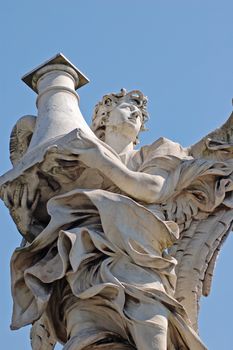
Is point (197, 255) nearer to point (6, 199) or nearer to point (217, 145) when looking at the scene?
point (217, 145)

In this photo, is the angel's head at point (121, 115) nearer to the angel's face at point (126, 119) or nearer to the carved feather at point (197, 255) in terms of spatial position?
the angel's face at point (126, 119)

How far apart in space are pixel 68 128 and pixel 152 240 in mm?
1448

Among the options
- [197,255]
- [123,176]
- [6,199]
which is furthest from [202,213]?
[6,199]

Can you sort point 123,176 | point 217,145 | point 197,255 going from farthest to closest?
A: point 217,145 < point 197,255 < point 123,176

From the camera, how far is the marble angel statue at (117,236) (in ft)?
37.7

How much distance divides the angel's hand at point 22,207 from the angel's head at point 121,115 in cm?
115

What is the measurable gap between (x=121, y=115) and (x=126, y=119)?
2.7 inches

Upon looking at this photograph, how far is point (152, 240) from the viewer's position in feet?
39.0

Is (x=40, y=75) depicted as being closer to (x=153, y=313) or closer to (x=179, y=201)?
(x=179, y=201)

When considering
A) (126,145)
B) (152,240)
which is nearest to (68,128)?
(126,145)

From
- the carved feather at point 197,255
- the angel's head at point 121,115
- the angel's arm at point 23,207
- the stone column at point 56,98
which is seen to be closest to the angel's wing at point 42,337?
the angel's arm at point 23,207

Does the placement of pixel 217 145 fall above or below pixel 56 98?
below

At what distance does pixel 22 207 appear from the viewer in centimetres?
1232

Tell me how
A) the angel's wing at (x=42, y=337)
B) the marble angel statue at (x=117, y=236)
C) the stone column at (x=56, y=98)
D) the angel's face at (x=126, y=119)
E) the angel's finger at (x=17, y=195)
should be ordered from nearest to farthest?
the marble angel statue at (x=117, y=236)
the angel's wing at (x=42, y=337)
the angel's finger at (x=17, y=195)
the stone column at (x=56, y=98)
the angel's face at (x=126, y=119)
